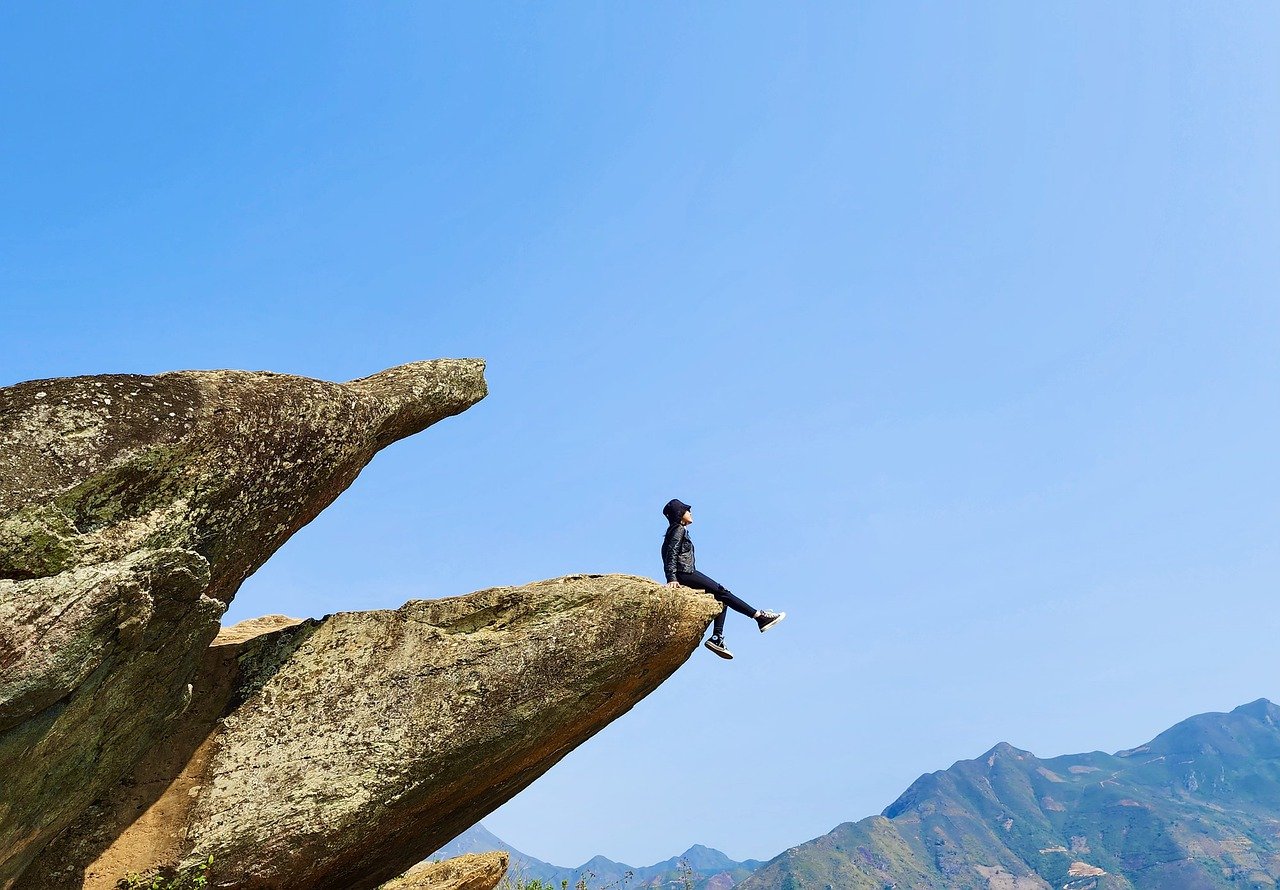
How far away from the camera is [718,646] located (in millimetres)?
21250

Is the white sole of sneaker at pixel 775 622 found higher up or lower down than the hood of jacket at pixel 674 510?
lower down

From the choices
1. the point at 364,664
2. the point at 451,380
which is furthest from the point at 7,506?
the point at 451,380

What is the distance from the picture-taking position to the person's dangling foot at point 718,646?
2119cm

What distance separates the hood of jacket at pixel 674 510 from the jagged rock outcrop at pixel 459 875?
893cm

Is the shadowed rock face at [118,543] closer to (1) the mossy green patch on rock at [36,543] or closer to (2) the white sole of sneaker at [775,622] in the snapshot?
(1) the mossy green patch on rock at [36,543]

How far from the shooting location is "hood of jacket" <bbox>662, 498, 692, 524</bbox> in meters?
22.0

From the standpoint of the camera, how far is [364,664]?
1783 cm

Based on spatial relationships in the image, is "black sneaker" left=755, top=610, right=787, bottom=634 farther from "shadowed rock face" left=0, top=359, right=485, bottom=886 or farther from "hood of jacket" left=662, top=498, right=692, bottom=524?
"shadowed rock face" left=0, top=359, right=485, bottom=886

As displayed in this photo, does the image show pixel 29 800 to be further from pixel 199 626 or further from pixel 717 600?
pixel 717 600

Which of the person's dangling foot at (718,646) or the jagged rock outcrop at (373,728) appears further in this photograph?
the person's dangling foot at (718,646)

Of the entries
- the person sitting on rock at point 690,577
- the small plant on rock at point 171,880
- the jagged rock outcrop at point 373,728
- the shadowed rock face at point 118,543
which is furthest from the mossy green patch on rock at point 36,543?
the person sitting on rock at point 690,577

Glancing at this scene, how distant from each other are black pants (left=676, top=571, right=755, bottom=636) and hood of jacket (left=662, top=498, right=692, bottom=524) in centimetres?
140

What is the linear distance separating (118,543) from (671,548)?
37.3ft

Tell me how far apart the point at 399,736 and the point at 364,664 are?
5.12 ft
